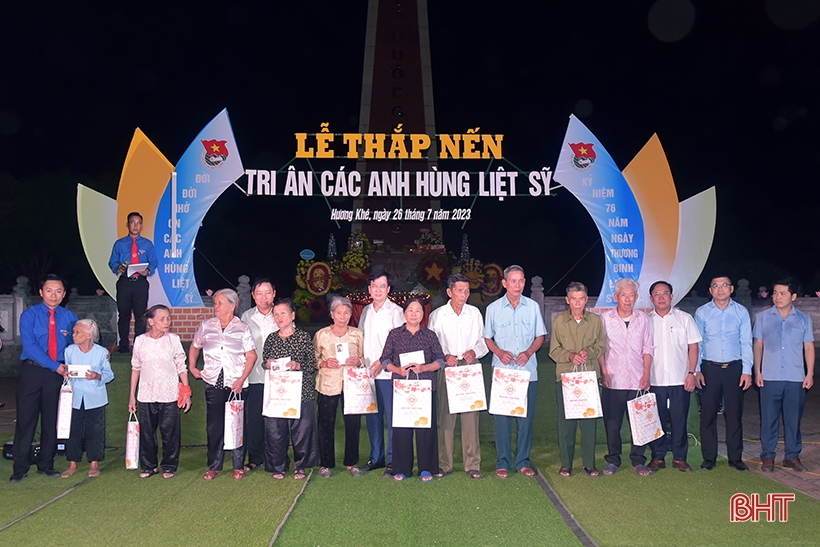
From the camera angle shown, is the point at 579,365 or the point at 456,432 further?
the point at 456,432

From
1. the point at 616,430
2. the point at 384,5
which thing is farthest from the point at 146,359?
the point at 384,5

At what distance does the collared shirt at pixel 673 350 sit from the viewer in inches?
198

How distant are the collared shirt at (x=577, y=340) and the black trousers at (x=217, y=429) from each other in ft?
7.83

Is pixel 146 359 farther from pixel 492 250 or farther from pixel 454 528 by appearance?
pixel 492 250

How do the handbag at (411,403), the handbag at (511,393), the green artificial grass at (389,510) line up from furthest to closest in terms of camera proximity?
the handbag at (511,393), the handbag at (411,403), the green artificial grass at (389,510)

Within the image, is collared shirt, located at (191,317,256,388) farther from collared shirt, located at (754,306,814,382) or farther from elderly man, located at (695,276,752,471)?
collared shirt, located at (754,306,814,382)

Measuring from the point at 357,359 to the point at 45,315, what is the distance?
2.35 metres

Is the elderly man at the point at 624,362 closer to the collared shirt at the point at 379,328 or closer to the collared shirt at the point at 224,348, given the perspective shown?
the collared shirt at the point at 379,328

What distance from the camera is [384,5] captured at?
14.9 metres

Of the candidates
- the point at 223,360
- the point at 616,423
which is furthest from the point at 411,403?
the point at 616,423

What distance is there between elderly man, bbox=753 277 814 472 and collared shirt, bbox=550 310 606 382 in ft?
4.38

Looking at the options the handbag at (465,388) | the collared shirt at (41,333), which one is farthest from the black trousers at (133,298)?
the handbag at (465,388)

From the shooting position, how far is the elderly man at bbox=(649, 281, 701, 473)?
198 inches

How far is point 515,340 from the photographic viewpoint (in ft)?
16.2
